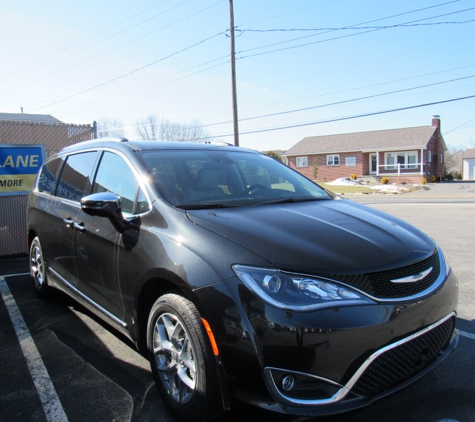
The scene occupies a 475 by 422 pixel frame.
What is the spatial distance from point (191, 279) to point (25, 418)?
4.87 ft

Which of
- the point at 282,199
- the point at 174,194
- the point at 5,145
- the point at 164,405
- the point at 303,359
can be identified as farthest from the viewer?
the point at 5,145

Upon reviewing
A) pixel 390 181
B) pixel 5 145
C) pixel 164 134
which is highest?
pixel 164 134

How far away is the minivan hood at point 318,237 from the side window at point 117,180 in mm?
658

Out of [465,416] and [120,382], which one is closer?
[465,416]

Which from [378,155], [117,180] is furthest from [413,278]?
[378,155]

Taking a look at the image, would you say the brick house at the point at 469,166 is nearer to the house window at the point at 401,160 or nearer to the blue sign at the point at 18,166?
the house window at the point at 401,160

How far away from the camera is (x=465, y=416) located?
255 centimetres

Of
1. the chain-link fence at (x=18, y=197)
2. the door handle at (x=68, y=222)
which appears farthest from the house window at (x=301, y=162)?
the door handle at (x=68, y=222)

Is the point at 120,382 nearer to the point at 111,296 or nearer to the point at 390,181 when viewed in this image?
the point at 111,296

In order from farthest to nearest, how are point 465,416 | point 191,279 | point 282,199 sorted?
1. point 282,199
2. point 465,416
3. point 191,279

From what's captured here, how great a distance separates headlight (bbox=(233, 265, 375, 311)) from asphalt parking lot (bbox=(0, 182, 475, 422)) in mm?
582

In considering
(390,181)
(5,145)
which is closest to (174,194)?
(5,145)

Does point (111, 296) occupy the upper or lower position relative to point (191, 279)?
lower

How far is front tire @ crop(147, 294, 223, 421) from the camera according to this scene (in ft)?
7.49
